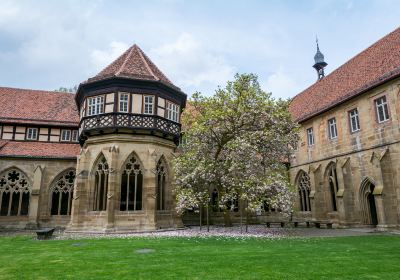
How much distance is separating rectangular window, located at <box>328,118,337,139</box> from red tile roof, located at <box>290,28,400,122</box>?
3.52 feet

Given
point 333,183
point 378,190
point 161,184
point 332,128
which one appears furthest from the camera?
point 332,128

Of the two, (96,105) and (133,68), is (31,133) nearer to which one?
(96,105)

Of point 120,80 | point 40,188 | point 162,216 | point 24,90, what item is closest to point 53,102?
point 24,90

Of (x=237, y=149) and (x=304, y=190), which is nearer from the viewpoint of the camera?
(x=237, y=149)

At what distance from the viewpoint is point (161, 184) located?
68.2ft

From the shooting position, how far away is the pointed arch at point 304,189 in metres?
26.6

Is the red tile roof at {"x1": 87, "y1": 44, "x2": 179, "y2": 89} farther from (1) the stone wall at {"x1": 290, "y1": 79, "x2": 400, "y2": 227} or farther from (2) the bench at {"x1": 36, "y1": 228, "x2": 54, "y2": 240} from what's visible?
(1) the stone wall at {"x1": 290, "y1": 79, "x2": 400, "y2": 227}

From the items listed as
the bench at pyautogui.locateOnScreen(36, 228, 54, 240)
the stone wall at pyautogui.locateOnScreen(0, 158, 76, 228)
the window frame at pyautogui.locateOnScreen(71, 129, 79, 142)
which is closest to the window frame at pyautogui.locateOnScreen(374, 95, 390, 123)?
the bench at pyautogui.locateOnScreen(36, 228, 54, 240)

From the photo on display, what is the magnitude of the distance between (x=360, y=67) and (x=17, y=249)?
24.8 meters

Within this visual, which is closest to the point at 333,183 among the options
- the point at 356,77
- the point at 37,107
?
the point at 356,77

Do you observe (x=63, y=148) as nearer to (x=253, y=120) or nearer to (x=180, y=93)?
(x=180, y=93)

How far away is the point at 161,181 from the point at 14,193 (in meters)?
11.9

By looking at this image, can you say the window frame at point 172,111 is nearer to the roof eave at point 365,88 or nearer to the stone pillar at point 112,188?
the stone pillar at point 112,188

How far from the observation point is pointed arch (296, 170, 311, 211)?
2662cm
